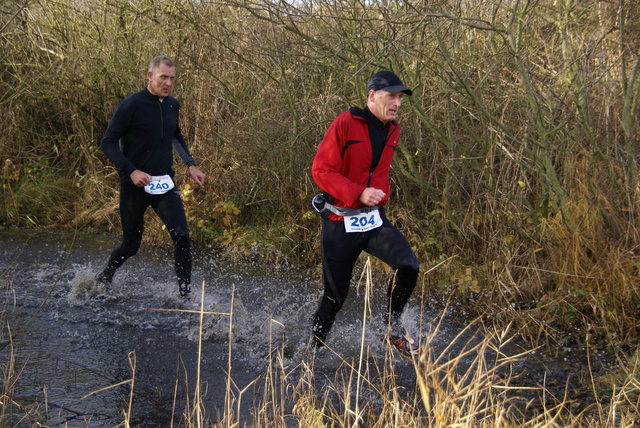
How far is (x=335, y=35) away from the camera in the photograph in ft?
24.3

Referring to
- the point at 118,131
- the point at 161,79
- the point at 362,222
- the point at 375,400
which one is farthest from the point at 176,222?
the point at 375,400

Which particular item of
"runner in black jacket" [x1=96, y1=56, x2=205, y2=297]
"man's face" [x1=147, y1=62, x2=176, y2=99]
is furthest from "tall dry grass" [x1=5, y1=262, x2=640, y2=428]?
"man's face" [x1=147, y1=62, x2=176, y2=99]

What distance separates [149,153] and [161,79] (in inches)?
24.1

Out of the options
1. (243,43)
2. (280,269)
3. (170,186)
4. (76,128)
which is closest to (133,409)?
(170,186)

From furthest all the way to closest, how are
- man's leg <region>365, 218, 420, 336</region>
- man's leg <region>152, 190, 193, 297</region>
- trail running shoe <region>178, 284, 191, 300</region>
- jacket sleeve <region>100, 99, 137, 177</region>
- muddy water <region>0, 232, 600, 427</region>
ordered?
trail running shoe <region>178, 284, 191, 300</region> → man's leg <region>152, 190, 193, 297</region> → jacket sleeve <region>100, 99, 137, 177</region> → man's leg <region>365, 218, 420, 336</region> → muddy water <region>0, 232, 600, 427</region>

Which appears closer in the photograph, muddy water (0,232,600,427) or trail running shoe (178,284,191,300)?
muddy water (0,232,600,427)

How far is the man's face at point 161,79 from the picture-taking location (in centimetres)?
607

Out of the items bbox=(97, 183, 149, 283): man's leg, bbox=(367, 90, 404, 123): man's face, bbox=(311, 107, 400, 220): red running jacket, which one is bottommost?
bbox=(97, 183, 149, 283): man's leg

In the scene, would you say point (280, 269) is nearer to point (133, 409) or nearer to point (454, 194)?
point (454, 194)

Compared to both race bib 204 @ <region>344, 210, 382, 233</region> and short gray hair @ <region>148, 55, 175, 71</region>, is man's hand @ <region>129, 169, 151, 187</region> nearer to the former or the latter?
short gray hair @ <region>148, 55, 175, 71</region>

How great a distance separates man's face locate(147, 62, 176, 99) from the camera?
239 inches

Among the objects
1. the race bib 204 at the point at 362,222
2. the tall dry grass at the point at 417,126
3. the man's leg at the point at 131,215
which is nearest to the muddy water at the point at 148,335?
the man's leg at the point at 131,215

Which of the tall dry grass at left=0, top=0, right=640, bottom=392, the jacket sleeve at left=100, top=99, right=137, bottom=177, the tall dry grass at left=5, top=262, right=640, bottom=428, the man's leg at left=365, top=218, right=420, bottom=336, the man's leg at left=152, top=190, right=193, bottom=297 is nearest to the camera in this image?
the tall dry grass at left=5, top=262, right=640, bottom=428

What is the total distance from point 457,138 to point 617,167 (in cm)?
199
